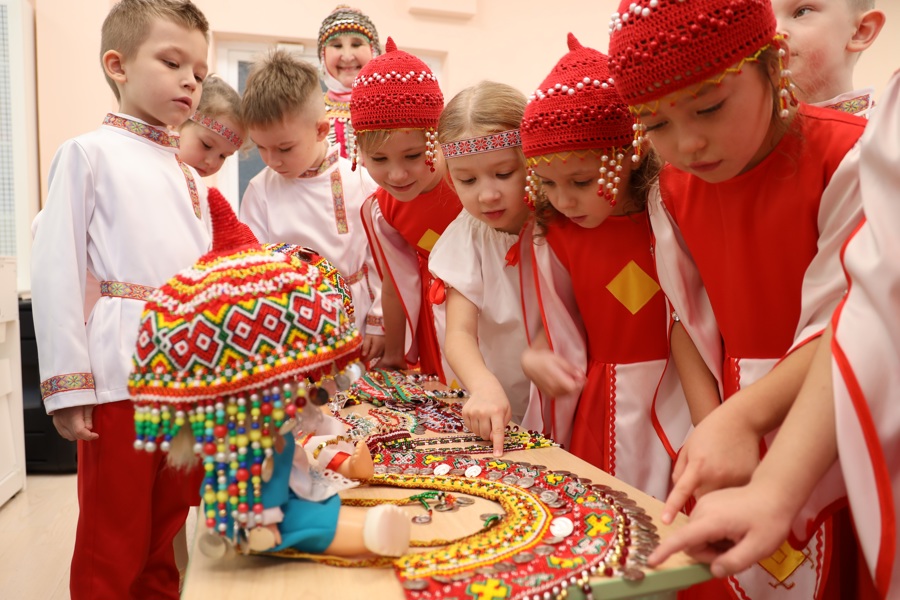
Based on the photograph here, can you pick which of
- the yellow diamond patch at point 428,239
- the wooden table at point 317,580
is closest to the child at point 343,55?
the yellow diamond patch at point 428,239

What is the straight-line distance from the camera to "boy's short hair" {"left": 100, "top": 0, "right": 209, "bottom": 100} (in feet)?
5.38

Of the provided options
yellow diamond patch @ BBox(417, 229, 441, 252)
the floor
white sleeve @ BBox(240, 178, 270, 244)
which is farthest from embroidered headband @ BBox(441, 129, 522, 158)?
the floor

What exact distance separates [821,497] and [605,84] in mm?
809

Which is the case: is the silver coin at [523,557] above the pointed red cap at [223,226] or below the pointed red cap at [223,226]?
below

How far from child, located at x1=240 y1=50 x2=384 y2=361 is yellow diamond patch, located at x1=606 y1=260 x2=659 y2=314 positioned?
3.37ft

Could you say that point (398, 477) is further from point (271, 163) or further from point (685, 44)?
point (271, 163)

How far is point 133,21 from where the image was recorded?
164cm

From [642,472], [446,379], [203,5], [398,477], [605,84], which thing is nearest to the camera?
[398,477]

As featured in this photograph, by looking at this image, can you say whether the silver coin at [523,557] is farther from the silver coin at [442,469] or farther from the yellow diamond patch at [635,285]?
the yellow diamond patch at [635,285]

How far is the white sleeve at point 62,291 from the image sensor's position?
1497 mm

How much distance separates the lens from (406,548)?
0.84m

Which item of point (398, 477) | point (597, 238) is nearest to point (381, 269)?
point (597, 238)

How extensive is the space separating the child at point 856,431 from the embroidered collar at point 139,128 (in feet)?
4.78

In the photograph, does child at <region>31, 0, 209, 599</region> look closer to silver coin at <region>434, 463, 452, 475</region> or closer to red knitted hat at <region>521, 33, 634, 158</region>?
silver coin at <region>434, 463, 452, 475</region>
